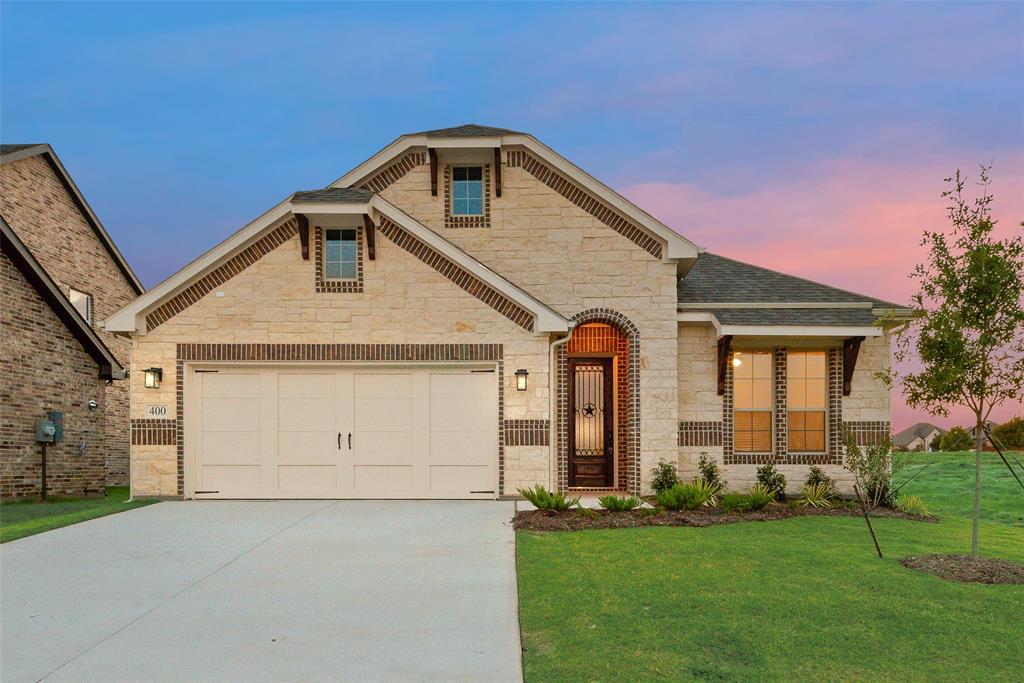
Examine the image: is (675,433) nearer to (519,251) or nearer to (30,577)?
(519,251)

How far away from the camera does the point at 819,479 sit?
43.5 ft

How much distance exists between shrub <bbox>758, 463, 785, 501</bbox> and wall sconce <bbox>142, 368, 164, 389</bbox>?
11301 millimetres

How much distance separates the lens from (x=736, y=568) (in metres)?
7.47

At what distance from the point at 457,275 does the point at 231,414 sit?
4.87 metres

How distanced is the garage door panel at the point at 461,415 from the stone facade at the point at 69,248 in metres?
8.98

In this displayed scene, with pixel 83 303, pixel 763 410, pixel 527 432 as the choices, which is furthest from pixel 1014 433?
pixel 83 303

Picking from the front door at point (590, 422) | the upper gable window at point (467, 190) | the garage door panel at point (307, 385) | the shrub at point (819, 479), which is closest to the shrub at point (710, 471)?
the shrub at point (819, 479)

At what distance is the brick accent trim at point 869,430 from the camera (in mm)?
13453

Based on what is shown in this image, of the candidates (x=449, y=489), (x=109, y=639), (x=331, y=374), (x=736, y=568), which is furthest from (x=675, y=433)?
(x=109, y=639)

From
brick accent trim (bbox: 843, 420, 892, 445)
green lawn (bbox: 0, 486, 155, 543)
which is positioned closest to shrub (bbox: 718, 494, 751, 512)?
brick accent trim (bbox: 843, 420, 892, 445)

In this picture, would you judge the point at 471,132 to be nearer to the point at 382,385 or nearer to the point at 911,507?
the point at 382,385

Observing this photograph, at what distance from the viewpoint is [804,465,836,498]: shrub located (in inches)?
518

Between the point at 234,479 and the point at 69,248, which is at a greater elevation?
the point at 69,248

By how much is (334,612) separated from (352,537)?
328 cm
